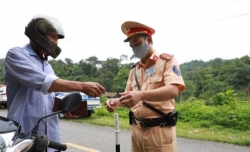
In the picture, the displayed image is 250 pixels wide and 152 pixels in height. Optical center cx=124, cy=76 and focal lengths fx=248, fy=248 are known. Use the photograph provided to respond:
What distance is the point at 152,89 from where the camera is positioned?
2234 mm

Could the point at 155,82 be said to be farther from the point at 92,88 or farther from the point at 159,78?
the point at 92,88

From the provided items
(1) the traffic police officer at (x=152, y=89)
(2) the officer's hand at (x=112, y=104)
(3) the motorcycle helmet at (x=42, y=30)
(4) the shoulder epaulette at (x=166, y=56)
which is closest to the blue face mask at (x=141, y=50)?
(1) the traffic police officer at (x=152, y=89)

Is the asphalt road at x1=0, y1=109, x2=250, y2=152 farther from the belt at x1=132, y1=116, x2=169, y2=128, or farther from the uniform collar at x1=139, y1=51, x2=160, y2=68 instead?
the uniform collar at x1=139, y1=51, x2=160, y2=68

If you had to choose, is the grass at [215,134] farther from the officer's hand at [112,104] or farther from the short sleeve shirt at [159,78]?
the officer's hand at [112,104]

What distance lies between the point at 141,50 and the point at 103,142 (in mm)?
4295

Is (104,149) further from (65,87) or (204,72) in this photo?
(204,72)

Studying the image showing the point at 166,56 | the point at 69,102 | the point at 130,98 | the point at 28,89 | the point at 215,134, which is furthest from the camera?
the point at 215,134

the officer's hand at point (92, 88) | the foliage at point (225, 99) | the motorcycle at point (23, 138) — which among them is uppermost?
the officer's hand at point (92, 88)

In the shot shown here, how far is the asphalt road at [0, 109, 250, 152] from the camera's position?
17.6ft

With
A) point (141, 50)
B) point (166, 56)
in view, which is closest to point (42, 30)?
point (141, 50)

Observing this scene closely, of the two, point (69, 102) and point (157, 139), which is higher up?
point (69, 102)

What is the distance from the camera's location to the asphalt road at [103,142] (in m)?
5.37

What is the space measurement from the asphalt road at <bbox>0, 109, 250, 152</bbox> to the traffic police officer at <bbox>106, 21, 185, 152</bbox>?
3.33m

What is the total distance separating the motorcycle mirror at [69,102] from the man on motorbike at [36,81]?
0.07m
